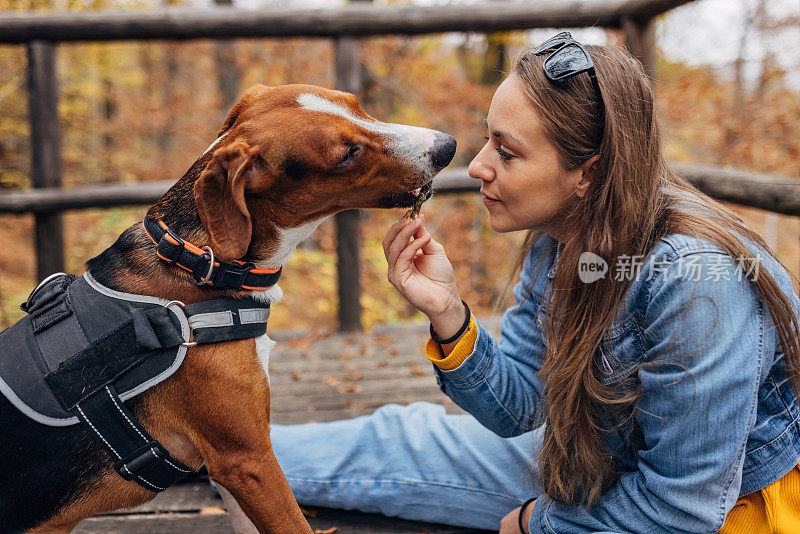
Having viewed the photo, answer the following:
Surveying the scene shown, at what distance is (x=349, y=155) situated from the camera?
2092 millimetres

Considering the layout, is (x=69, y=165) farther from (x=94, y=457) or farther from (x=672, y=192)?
(x=672, y=192)

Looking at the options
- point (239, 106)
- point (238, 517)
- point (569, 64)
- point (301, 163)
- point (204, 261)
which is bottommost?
point (238, 517)

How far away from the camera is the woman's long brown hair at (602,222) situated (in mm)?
1794

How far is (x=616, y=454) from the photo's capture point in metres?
1.98

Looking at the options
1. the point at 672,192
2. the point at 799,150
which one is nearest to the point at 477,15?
the point at 672,192

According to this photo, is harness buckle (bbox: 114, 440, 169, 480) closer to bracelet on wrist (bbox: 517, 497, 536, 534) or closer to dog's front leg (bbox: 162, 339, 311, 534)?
dog's front leg (bbox: 162, 339, 311, 534)

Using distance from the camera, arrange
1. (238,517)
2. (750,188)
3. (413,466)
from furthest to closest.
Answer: (750,188) → (413,466) → (238,517)

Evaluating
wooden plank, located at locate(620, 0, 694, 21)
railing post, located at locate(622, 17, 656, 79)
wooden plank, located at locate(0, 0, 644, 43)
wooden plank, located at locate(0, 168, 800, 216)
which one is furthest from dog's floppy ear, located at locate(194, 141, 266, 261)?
railing post, located at locate(622, 17, 656, 79)

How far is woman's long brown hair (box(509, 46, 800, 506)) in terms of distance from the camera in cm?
179

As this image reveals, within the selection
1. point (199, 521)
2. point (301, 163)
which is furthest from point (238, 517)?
point (301, 163)

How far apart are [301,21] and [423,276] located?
2807 mm

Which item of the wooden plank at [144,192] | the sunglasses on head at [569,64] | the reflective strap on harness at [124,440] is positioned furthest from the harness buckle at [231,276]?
the wooden plank at [144,192]

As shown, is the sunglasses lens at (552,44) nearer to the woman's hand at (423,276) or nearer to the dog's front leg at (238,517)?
the woman's hand at (423,276)

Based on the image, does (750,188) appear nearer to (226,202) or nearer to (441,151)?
(441,151)
